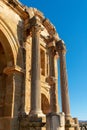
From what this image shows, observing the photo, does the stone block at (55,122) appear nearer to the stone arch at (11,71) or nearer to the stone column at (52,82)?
the stone arch at (11,71)

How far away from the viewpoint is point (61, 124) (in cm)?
764

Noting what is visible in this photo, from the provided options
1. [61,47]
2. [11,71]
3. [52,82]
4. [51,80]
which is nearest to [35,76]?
[11,71]

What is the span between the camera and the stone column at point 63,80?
11928 mm

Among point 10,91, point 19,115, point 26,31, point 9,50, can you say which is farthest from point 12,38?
point 19,115

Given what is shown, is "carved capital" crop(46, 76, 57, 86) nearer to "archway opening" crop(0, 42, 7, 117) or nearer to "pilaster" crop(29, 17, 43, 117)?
"pilaster" crop(29, 17, 43, 117)

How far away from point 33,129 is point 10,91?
2.07 meters

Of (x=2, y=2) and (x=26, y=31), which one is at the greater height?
(x=2, y=2)

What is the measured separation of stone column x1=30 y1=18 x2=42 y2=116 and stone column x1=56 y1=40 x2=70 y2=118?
303 cm

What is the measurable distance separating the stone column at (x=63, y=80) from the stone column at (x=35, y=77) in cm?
303

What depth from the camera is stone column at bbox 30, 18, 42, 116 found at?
9.09 m

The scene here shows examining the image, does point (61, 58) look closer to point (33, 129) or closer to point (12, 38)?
point (12, 38)

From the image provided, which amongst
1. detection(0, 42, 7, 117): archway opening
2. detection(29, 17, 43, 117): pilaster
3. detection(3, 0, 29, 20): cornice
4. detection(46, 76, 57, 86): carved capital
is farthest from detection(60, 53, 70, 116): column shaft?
detection(0, 42, 7, 117): archway opening

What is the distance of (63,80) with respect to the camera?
12.7m

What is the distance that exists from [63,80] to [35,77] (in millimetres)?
3407
